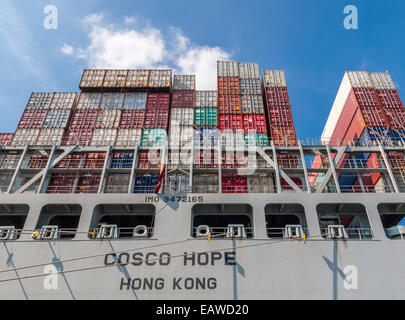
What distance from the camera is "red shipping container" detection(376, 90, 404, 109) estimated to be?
1018 inches

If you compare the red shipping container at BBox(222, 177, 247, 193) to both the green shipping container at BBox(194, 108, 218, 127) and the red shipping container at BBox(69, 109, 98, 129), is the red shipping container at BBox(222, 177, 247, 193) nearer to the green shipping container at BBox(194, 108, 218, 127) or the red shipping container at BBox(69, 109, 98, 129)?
the green shipping container at BBox(194, 108, 218, 127)

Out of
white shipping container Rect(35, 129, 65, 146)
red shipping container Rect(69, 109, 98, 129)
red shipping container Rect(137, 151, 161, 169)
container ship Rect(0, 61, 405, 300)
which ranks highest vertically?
red shipping container Rect(69, 109, 98, 129)

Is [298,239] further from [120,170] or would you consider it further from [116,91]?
[116,91]

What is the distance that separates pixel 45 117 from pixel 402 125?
32.6 m

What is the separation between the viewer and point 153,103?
2714 centimetres

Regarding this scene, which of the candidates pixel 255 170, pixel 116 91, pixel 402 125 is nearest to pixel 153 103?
pixel 116 91

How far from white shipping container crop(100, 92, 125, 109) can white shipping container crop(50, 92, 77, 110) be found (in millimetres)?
3038

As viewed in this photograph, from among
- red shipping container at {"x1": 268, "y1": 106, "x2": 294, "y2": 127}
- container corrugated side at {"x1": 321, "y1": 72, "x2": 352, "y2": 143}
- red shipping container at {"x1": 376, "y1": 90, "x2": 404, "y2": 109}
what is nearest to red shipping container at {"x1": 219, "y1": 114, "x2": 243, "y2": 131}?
red shipping container at {"x1": 268, "y1": 106, "x2": 294, "y2": 127}

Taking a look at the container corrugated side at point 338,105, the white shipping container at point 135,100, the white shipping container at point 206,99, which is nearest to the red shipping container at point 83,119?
the white shipping container at point 135,100

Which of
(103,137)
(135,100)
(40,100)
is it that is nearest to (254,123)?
(135,100)

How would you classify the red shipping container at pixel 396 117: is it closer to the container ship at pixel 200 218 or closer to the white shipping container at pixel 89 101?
the container ship at pixel 200 218

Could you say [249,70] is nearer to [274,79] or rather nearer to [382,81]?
[274,79]
